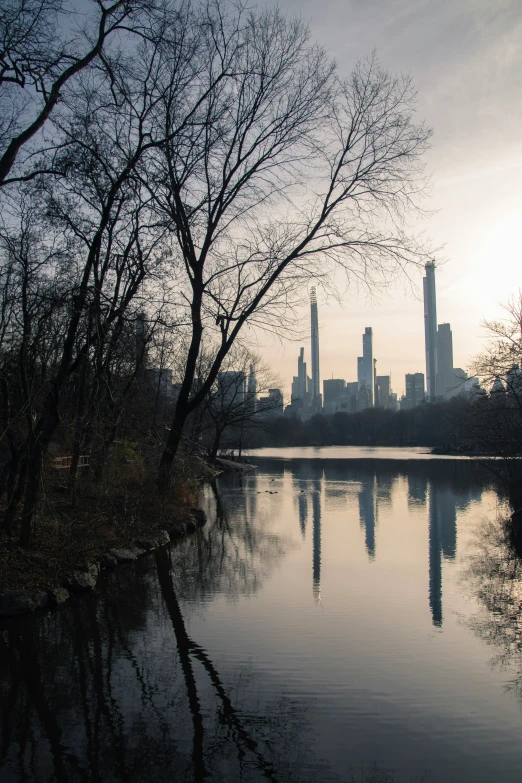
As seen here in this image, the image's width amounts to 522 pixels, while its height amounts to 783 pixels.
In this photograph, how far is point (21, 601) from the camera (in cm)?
882

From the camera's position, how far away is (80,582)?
10133 millimetres

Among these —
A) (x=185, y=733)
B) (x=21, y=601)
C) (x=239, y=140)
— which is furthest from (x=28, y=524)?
(x=239, y=140)

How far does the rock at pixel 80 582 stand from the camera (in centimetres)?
999

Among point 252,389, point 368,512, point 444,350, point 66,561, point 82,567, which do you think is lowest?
point 368,512

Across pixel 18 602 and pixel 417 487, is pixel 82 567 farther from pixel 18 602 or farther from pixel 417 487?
pixel 417 487

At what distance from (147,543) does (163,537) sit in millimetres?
1169

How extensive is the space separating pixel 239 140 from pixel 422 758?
14994mm

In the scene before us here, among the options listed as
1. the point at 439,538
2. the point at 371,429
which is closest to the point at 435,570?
the point at 439,538

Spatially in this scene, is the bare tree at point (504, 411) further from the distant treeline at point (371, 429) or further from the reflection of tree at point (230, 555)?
the distant treeline at point (371, 429)

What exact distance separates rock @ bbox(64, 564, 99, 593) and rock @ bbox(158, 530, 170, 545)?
431 cm

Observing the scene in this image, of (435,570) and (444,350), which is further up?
(444,350)

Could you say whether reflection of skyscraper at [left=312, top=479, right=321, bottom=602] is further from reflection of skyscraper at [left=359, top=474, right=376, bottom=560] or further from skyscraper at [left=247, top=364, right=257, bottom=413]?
skyscraper at [left=247, top=364, right=257, bottom=413]

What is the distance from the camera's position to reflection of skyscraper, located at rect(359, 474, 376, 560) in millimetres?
15188

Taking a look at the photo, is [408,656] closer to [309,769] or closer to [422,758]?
[422,758]
